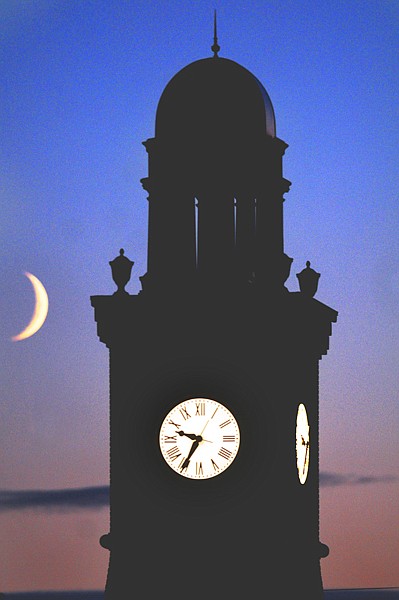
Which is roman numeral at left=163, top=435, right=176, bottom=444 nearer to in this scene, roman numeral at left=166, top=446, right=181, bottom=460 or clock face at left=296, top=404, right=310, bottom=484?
roman numeral at left=166, top=446, right=181, bottom=460

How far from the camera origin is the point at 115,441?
29812mm

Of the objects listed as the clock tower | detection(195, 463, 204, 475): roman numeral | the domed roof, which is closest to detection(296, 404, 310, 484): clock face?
the clock tower

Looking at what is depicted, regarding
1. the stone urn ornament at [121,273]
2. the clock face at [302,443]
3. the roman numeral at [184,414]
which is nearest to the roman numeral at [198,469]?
the roman numeral at [184,414]

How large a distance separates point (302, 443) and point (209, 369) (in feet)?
Answer: 8.67

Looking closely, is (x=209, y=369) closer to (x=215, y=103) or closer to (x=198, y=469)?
(x=198, y=469)

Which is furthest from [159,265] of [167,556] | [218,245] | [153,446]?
[167,556]

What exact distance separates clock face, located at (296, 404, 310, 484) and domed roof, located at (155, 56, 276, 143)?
17.5 feet

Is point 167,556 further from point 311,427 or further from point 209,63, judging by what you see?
point 209,63

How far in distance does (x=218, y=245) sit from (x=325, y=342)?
12.2ft

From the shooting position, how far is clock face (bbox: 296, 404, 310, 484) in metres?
30.1

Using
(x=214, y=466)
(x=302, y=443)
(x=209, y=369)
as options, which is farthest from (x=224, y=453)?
(x=302, y=443)

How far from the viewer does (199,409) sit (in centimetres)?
2911

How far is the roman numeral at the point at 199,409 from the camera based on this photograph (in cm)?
2906

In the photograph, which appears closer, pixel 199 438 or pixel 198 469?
pixel 199 438
